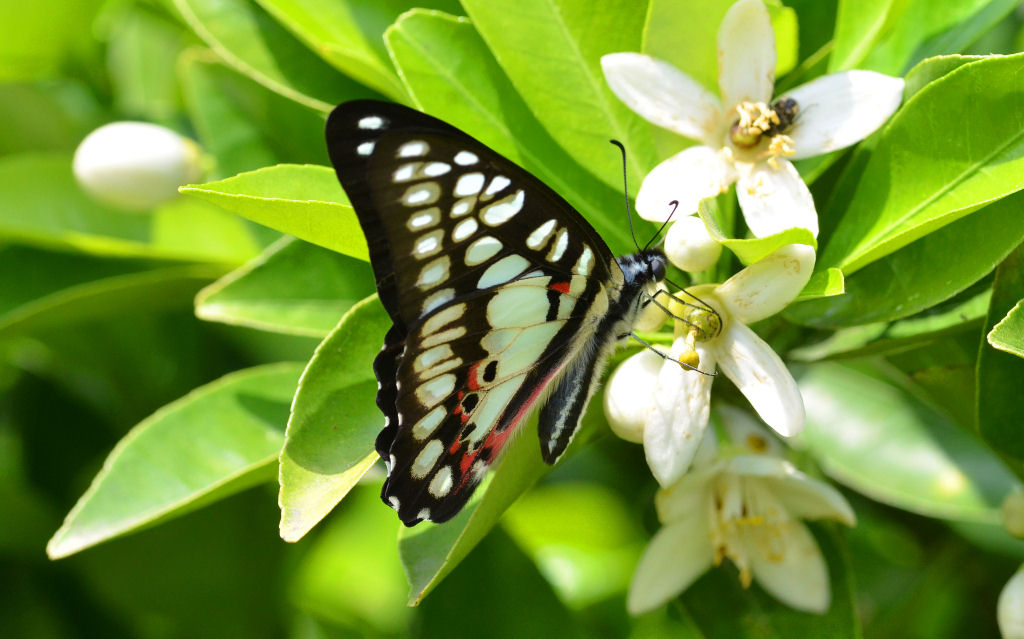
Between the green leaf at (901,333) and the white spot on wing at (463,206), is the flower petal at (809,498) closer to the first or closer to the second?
the green leaf at (901,333)

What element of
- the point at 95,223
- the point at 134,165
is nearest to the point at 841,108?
the point at 134,165

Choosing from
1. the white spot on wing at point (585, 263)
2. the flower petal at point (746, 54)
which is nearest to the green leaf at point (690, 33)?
the flower petal at point (746, 54)

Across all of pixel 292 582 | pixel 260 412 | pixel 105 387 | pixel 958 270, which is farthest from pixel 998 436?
pixel 105 387

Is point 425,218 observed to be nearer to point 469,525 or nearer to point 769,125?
point 469,525

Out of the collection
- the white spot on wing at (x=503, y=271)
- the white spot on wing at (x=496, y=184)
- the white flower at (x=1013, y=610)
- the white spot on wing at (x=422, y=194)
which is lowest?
the white flower at (x=1013, y=610)

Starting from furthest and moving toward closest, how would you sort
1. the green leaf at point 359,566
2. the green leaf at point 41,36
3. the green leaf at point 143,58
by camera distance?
the green leaf at point 359,566 → the green leaf at point 143,58 → the green leaf at point 41,36

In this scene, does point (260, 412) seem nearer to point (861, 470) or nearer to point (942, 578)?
point (861, 470)

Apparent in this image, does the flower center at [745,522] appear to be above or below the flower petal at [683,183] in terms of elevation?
below

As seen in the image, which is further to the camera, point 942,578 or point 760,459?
point 942,578
